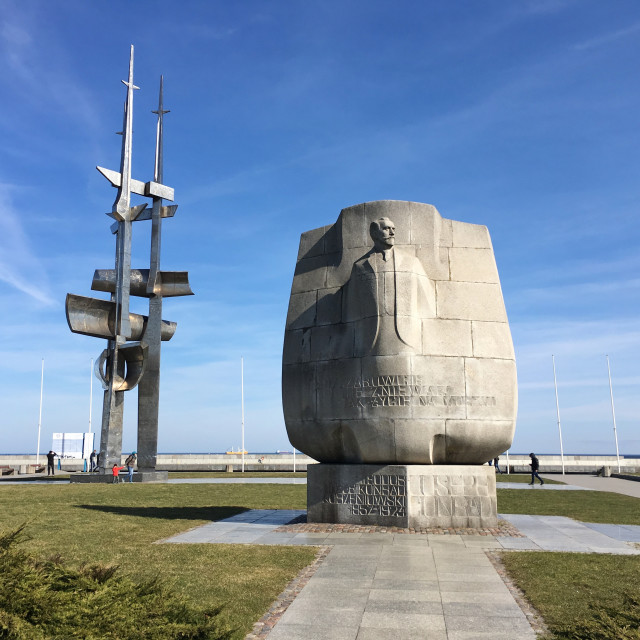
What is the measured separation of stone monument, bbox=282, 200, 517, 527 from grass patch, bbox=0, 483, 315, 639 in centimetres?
262

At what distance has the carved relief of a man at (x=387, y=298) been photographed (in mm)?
11898

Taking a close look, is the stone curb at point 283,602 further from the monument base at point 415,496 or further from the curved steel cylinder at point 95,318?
the curved steel cylinder at point 95,318

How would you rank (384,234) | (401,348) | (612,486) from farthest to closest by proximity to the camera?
(612,486), (384,234), (401,348)

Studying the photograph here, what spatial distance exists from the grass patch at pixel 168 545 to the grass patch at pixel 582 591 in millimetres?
2805

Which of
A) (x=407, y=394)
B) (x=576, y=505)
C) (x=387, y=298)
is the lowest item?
(x=576, y=505)

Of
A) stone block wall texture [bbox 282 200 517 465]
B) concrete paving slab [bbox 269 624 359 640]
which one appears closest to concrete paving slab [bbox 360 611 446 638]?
concrete paving slab [bbox 269 624 359 640]

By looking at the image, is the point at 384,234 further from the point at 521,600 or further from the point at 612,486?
the point at 612,486

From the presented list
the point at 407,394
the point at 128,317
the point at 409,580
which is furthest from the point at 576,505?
the point at 128,317

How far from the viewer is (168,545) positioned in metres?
10.1

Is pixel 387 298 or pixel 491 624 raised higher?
pixel 387 298

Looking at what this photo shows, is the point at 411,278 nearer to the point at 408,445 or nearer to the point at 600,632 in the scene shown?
the point at 408,445

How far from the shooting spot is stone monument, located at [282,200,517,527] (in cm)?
1169

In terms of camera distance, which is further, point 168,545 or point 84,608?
point 168,545

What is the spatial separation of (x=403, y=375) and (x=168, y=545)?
4.98 m
